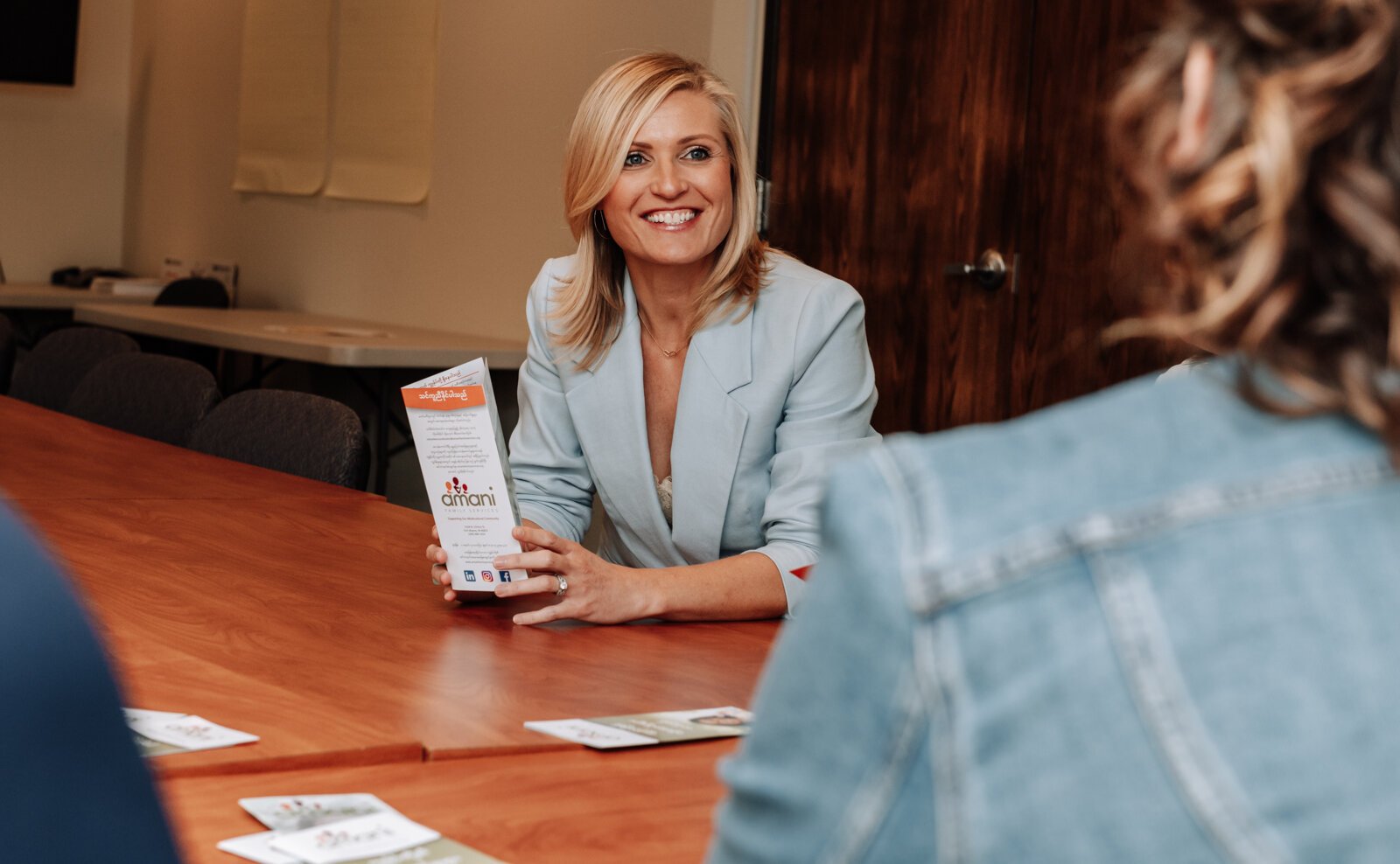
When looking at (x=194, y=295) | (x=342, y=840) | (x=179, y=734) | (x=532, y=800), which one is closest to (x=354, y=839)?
(x=342, y=840)

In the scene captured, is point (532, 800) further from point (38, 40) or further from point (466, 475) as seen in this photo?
point (38, 40)

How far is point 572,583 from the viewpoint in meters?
1.84

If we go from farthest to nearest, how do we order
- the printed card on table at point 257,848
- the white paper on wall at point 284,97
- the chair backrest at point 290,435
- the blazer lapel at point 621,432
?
1. the white paper on wall at point 284,97
2. the chair backrest at point 290,435
3. the blazer lapel at point 621,432
4. the printed card on table at point 257,848

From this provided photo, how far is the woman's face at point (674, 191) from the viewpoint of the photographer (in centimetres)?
234

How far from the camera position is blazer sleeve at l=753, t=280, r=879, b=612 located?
2135mm

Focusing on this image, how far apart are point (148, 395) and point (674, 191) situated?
167cm

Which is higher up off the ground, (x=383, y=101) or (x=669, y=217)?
(x=383, y=101)

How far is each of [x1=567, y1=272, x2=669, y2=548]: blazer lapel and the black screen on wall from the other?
232 inches

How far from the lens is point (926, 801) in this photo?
55 cm

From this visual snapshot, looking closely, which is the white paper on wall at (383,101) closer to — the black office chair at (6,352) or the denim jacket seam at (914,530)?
the black office chair at (6,352)

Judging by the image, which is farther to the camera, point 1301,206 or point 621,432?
point 621,432

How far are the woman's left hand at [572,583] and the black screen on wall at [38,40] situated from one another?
20.8 feet

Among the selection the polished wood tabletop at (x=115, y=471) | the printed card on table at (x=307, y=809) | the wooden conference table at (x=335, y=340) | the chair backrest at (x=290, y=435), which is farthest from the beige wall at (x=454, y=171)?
the printed card on table at (x=307, y=809)

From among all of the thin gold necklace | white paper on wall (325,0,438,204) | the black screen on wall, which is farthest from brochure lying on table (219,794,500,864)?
the black screen on wall
